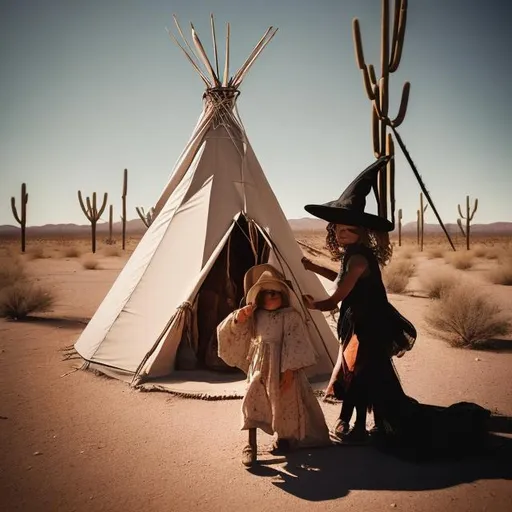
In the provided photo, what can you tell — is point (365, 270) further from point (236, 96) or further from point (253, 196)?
point (236, 96)

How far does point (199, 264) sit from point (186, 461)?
8.22 ft

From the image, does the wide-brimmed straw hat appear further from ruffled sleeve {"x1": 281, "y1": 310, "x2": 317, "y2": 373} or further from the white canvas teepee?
the white canvas teepee

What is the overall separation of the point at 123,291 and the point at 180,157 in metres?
2.05

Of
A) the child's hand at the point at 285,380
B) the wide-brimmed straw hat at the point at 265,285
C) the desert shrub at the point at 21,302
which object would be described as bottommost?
the desert shrub at the point at 21,302

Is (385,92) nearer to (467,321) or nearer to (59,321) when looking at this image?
(467,321)

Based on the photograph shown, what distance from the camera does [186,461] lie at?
11.7ft

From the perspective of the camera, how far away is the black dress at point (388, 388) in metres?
3.63

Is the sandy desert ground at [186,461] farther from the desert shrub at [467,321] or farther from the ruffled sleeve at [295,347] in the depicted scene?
the desert shrub at [467,321]

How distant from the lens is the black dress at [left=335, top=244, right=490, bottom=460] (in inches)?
143

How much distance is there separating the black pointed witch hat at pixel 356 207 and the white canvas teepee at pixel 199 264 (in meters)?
1.55

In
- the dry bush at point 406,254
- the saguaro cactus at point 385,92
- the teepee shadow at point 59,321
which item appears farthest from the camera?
the dry bush at point 406,254

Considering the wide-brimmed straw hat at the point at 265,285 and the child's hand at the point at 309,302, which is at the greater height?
the wide-brimmed straw hat at the point at 265,285

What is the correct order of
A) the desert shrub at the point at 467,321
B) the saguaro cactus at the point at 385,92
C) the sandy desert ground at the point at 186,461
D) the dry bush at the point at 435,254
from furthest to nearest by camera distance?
the dry bush at the point at 435,254, the desert shrub at the point at 467,321, the saguaro cactus at the point at 385,92, the sandy desert ground at the point at 186,461

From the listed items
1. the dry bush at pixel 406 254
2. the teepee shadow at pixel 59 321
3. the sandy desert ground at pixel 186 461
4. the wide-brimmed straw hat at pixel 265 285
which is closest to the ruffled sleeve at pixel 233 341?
the wide-brimmed straw hat at pixel 265 285
